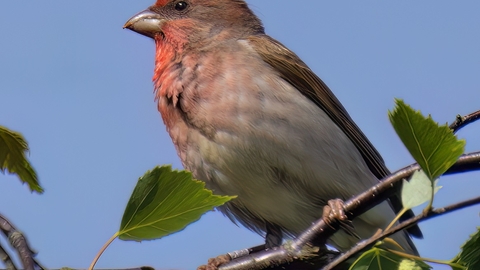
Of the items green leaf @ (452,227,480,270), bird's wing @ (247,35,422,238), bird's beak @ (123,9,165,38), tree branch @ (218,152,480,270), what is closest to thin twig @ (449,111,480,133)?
tree branch @ (218,152,480,270)

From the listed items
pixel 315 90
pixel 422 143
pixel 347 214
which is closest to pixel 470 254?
pixel 422 143

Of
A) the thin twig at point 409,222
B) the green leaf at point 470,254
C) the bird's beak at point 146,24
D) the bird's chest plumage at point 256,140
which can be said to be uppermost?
the bird's beak at point 146,24

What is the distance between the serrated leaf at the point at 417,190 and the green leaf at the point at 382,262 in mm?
207

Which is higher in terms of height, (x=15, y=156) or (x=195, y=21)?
(x=195, y=21)

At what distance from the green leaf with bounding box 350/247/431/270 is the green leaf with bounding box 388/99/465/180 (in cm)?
37

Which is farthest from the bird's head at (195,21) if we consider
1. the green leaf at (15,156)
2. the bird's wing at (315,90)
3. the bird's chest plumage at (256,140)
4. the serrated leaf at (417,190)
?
the serrated leaf at (417,190)

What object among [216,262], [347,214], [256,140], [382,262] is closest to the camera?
[382,262]

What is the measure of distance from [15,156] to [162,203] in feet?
2.28

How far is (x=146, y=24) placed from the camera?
7.23 m

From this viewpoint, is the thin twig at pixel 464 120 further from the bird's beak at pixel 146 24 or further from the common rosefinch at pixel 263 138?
the bird's beak at pixel 146 24

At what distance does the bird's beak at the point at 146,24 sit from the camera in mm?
7177

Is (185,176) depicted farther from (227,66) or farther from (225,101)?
(227,66)

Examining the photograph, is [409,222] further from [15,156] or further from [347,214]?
[15,156]

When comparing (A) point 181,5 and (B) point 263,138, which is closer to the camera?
(B) point 263,138
